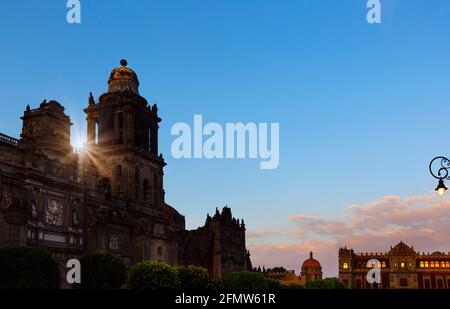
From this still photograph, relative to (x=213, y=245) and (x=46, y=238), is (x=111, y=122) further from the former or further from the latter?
(x=213, y=245)

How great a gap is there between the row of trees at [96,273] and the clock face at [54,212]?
20.1 feet

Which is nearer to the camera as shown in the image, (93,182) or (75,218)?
(75,218)

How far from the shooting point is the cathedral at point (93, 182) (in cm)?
5494

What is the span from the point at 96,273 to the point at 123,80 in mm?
34695

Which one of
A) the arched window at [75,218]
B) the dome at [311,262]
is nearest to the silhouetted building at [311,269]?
the dome at [311,262]

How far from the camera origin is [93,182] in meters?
70.4

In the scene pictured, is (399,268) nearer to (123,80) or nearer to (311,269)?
(311,269)

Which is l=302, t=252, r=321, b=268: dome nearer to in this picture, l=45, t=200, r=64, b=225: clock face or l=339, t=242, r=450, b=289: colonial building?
l=339, t=242, r=450, b=289: colonial building

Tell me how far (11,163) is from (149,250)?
27.2 meters

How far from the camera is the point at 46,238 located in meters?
57.4
